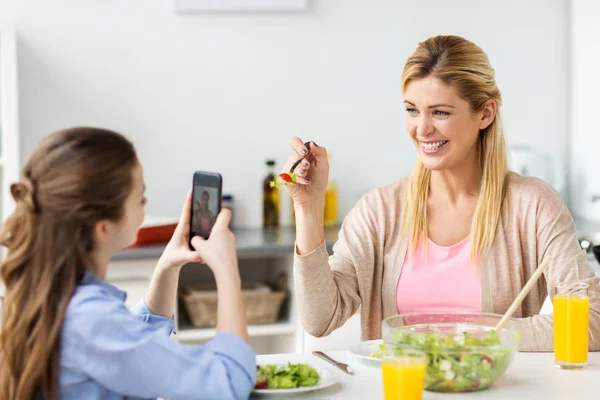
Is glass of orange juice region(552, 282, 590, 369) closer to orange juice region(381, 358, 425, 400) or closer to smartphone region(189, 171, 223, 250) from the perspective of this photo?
orange juice region(381, 358, 425, 400)

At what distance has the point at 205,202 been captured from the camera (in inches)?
61.9

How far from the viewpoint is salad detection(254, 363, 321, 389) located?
152 centimetres

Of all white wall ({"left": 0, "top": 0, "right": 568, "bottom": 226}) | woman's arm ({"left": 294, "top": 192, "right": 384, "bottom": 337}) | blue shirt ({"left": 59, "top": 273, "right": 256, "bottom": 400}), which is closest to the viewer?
blue shirt ({"left": 59, "top": 273, "right": 256, "bottom": 400})

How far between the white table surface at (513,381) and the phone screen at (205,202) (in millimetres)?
290

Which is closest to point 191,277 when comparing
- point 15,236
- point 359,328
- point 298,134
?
point 298,134

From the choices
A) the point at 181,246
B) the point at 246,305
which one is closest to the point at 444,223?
the point at 181,246

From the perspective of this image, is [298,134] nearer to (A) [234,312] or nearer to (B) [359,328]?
(B) [359,328]

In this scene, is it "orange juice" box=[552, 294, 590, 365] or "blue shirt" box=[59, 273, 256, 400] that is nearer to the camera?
"blue shirt" box=[59, 273, 256, 400]

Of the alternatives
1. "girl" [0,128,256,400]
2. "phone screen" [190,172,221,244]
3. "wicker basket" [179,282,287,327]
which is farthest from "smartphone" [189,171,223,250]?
"wicker basket" [179,282,287,327]

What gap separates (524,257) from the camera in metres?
2.16

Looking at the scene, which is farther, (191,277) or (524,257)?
(191,277)

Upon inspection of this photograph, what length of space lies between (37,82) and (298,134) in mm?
1021

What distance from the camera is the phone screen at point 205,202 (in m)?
1.54

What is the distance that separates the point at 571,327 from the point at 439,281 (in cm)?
51
